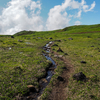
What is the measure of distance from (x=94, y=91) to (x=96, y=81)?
12.1 feet

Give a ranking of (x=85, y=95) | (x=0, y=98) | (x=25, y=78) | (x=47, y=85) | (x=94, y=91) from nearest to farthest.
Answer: (x=0, y=98) < (x=85, y=95) < (x=94, y=91) < (x=47, y=85) < (x=25, y=78)

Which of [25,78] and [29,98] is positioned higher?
[25,78]

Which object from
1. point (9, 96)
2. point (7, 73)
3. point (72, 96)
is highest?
point (7, 73)

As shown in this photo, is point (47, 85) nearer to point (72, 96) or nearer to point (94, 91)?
point (72, 96)

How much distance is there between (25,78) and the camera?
18.9 m

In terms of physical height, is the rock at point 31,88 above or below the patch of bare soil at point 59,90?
above

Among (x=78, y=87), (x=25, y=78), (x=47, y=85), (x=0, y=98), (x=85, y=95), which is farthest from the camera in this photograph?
(x=25, y=78)

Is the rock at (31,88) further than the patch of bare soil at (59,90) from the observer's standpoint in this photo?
Yes

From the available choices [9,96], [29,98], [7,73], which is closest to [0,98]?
[9,96]

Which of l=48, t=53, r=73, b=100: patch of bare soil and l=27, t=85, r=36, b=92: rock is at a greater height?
l=27, t=85, r=36, b=92: rock

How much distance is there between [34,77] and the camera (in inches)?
775

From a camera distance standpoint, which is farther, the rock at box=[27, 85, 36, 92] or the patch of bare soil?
the rock at box=[27, 85, 36, 92]

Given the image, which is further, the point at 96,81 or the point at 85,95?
the point at 96,81

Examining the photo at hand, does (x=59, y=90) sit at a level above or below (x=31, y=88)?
below
